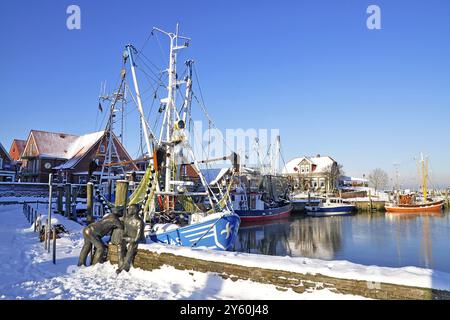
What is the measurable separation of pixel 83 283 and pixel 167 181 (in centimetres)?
1048

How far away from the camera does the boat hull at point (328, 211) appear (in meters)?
56.8

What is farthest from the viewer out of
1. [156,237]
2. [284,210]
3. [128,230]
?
[284,210]

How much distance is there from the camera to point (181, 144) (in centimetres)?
1988

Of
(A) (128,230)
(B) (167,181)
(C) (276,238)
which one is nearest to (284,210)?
(C) (276,238)

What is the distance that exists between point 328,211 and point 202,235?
46.2 metres

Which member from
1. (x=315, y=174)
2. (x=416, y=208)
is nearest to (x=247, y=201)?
(x=416, y=208)

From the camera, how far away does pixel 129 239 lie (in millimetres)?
9695

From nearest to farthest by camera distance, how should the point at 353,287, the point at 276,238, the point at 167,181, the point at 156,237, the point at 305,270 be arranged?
the point at 353,287 → the point at 305,270 → the point at 156,237 → the point at 167,181 → the point at 276,238

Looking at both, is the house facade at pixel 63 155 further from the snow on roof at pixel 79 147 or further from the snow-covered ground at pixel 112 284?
the snow-covered ground at pixel 112 284

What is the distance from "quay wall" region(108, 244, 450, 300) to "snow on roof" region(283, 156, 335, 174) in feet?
262

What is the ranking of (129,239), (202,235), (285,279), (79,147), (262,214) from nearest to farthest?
(285,279)
(129,239)
(202,235)
(262,214)
(79,147)

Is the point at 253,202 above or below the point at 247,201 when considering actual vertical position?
below

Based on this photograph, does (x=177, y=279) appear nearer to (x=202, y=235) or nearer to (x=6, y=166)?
(x=202, y=235)
